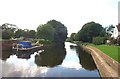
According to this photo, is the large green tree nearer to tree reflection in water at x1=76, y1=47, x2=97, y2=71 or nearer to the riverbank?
tree reflection in water at x1=76, y1=47, x2=97, y2=71

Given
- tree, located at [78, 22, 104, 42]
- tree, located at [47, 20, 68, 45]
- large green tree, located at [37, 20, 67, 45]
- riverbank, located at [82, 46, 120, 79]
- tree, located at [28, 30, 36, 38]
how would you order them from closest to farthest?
riverbank, located at [82, 46, 120, 79] → large green tree, located at [37, 20, 67, 45] → tree, located at [78, 22, 104, 42] → tree, located at [47, 20, 68, 45] → tree, located at [28, 30, 36, 38]

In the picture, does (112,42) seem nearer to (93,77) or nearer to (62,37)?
(93,77)

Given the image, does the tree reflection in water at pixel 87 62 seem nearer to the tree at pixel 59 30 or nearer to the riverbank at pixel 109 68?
the riverbank at pixel 109 68

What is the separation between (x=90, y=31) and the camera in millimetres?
99750

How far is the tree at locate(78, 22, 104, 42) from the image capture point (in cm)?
9894

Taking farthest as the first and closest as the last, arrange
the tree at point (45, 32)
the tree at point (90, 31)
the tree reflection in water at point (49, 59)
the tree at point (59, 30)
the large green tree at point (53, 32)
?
1. the tree at point (59, 30)
2. the tree at point (90, 31)
3. the large green tree at point (53, 32)
4. the tree at point (45, 32)
5. the tree reflection in water at point (49, 59)

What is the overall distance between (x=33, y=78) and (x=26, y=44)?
33.6 metres

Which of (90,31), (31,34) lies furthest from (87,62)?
(31,34)

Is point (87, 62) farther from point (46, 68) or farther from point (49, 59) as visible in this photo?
point (46, 68)

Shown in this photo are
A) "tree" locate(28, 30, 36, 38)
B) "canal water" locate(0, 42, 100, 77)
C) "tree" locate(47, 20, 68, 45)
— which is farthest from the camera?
"tree" locate(28, 30, 36, 38)

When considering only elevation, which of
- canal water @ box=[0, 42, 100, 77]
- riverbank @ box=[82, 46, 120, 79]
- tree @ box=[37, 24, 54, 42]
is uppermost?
tree @ box=[37, 24, 54, 42]

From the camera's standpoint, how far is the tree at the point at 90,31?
325 ft

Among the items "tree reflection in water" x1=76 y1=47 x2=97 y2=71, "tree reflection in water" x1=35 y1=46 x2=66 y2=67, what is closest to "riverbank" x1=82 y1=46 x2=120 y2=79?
"tree reflection in water" x1=76 y1=47 x2=97 y2=71

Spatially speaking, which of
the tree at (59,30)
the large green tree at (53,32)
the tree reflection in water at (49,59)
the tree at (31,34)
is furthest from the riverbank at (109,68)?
the tree at (31,34)
